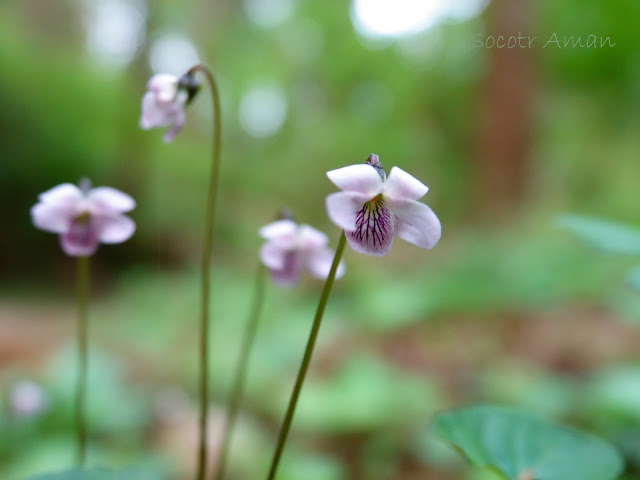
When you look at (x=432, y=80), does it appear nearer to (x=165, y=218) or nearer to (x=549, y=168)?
(x=549, y=168)

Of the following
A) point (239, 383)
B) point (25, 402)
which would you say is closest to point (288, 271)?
point (239, 383)

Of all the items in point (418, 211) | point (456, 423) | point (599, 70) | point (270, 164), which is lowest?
point (456, 423)

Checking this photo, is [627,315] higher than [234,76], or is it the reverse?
[234,76]

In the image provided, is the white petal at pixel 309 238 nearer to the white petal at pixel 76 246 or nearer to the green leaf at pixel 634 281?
the white petal at pixel 76 246

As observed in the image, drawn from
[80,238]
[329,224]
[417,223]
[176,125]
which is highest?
[329,224]

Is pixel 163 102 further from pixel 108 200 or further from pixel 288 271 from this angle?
pixel 288 271

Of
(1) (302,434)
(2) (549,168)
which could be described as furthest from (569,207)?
(1) (302,434)
